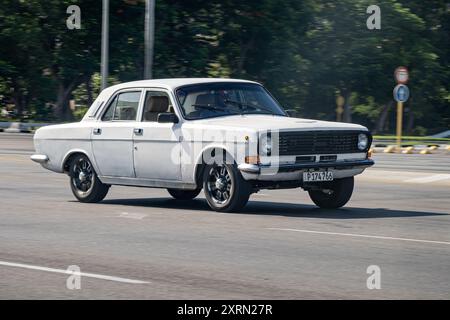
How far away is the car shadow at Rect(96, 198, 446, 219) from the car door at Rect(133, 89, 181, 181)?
25.8 inches

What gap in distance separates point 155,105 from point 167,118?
0.73 m

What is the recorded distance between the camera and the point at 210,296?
303 inches

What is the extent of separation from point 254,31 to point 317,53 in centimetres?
512

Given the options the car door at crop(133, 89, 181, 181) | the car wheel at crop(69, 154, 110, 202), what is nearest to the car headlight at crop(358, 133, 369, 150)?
the car door at crop(133, 89, 181, 181)

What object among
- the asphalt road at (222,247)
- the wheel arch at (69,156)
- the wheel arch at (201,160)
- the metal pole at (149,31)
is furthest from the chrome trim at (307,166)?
the metal pole at (149,31)

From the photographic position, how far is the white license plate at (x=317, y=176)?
13492 mm

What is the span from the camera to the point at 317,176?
44.6ft

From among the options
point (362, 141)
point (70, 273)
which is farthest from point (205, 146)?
point (70, 273)

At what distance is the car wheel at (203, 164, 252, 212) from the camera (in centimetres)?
1348

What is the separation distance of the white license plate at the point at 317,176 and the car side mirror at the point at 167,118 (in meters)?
1.96

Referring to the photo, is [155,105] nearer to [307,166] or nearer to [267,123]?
[267,123]

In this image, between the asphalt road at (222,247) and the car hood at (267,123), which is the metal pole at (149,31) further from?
the car hood at (267,123)

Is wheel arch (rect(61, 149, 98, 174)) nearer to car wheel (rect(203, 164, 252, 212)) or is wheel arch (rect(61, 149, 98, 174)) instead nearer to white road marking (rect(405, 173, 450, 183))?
car wheel (rect(203, 164, 252, 212))
